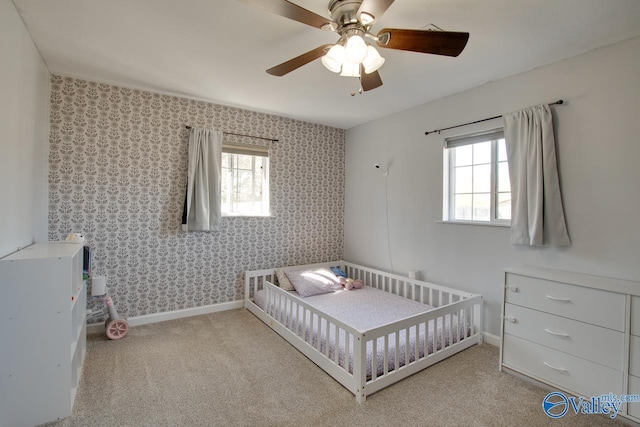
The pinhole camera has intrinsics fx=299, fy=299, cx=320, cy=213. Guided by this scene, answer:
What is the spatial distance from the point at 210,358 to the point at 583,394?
2.59m

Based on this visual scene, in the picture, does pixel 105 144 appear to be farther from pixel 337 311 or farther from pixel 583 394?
pixel 583 394

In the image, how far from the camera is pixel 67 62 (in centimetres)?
A: 245

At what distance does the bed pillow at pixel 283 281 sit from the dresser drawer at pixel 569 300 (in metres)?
2.19

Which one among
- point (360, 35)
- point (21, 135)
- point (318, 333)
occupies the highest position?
point (360, 35)

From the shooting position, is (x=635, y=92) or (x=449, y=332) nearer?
(x=635, y=92)

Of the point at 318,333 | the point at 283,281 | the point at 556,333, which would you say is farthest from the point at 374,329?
the point at 283,281

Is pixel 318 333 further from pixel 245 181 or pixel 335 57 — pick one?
pixel 245 181

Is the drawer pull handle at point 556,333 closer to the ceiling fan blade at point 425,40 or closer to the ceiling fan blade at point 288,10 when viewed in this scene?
the ceiling fan blade at point 425,40

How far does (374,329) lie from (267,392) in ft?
2.71

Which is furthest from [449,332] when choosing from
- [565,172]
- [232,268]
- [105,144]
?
[105,144]

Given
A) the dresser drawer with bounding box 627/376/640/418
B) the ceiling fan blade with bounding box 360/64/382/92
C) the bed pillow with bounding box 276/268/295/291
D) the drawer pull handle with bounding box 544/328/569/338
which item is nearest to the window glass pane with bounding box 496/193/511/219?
the drawer pull handle with bounding box 544/328/569/338

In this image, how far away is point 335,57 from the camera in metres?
1.58

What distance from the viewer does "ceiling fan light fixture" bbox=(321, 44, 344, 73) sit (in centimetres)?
155

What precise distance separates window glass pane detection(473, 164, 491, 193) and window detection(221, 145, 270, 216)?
7.72 feet
